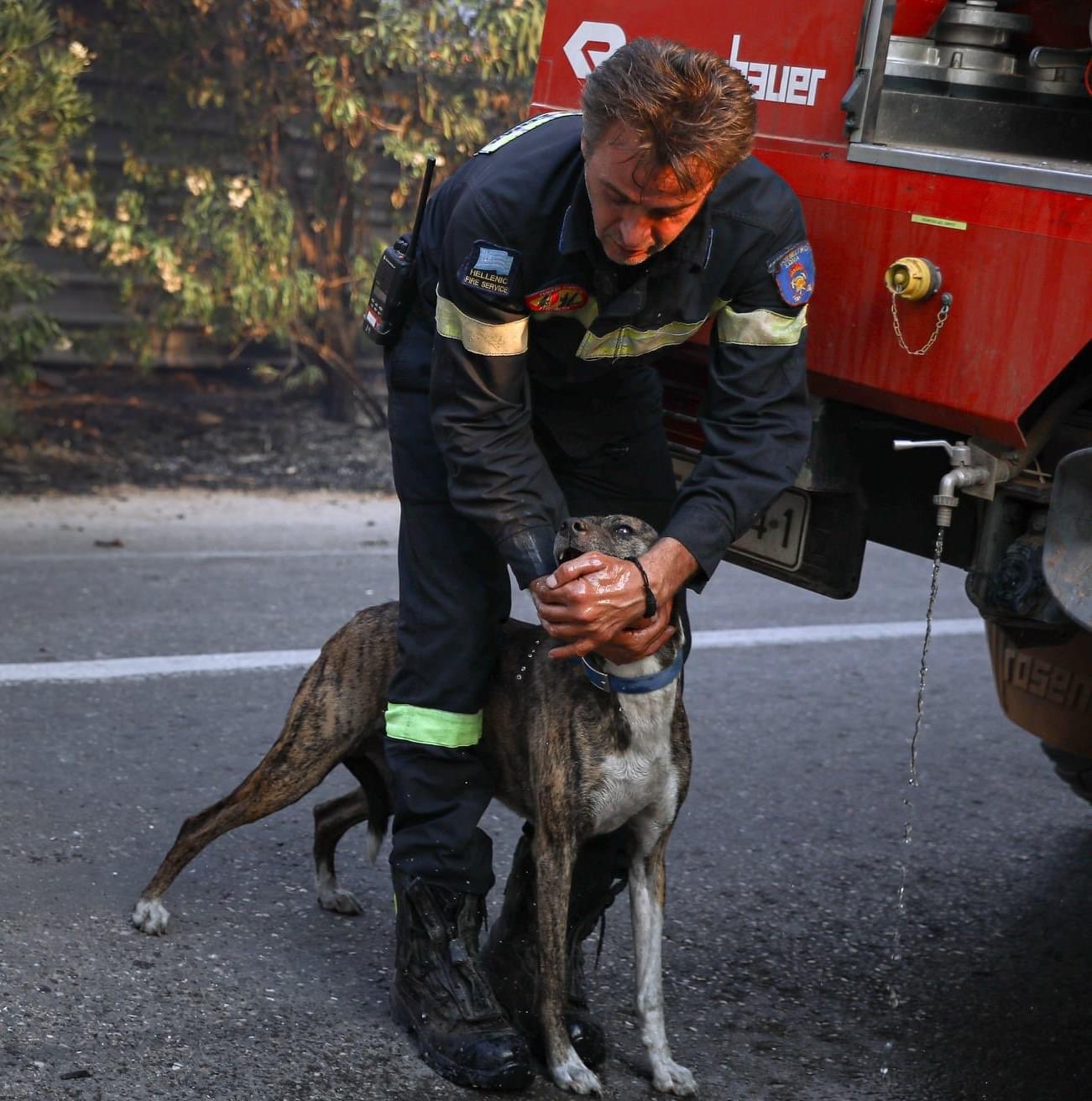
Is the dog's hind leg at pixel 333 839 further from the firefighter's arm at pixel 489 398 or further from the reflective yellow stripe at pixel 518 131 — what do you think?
the reflective yellow stripe at pixel 518 131

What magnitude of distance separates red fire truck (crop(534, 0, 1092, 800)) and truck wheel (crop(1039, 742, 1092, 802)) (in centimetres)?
43

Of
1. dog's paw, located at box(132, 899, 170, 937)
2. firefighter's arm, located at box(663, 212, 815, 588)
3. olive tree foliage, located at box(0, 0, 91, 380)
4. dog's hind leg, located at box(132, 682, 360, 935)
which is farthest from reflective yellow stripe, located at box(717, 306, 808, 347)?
olive tree foliage, located at box(0, 0, 91, 380)

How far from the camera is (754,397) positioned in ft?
9.21

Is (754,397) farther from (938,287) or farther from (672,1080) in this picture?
(672,1080)

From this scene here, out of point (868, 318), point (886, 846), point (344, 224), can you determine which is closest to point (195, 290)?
point (344, 224)

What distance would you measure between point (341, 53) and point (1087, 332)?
6.40m

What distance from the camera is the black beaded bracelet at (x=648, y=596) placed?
2631mm

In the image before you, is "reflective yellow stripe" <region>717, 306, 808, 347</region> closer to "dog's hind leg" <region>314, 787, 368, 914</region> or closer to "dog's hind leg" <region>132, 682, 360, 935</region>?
"dog's hind leg" <region>132, 682, 360, 935</region>

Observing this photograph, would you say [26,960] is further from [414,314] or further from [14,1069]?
[414,314]

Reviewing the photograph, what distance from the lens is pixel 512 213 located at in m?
2.69

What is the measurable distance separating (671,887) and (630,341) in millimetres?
1552

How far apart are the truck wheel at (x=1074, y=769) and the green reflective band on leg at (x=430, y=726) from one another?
174 cm

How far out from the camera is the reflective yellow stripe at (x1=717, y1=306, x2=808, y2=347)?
2807 mm

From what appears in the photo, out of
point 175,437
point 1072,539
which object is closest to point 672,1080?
point 1072,539
